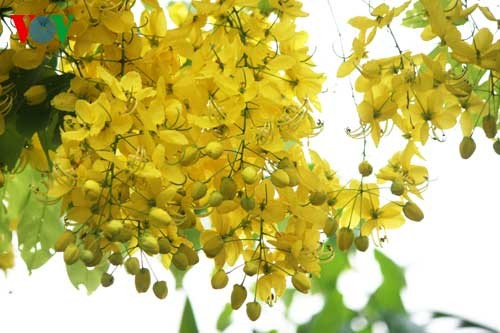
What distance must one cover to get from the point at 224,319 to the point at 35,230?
0.28 metres

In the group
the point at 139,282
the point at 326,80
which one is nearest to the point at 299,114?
the point at 326,80

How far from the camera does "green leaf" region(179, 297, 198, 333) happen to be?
89 cm

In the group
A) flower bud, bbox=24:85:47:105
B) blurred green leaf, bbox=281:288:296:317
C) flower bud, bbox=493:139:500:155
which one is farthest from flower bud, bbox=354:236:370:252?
blurred green leaf, bbox=281:288:296:317

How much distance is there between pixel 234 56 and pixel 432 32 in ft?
0.45

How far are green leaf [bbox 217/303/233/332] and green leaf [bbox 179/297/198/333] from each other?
135 mm

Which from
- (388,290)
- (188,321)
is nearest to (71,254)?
(188,321)

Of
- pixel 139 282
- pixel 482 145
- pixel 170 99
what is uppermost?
pixel 482 145

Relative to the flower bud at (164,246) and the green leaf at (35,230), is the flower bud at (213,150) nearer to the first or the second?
the flower bud at (164,246)

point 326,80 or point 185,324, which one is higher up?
point 326,80

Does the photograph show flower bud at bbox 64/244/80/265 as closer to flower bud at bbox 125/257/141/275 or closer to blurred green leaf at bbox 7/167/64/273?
flower bud at bbox 125/257/141/275

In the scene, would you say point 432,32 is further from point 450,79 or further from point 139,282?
point 139,282

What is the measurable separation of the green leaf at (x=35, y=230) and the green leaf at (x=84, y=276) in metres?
0.04

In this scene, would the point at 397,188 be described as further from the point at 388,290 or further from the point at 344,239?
the point at 388,290

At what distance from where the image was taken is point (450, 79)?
607mm
